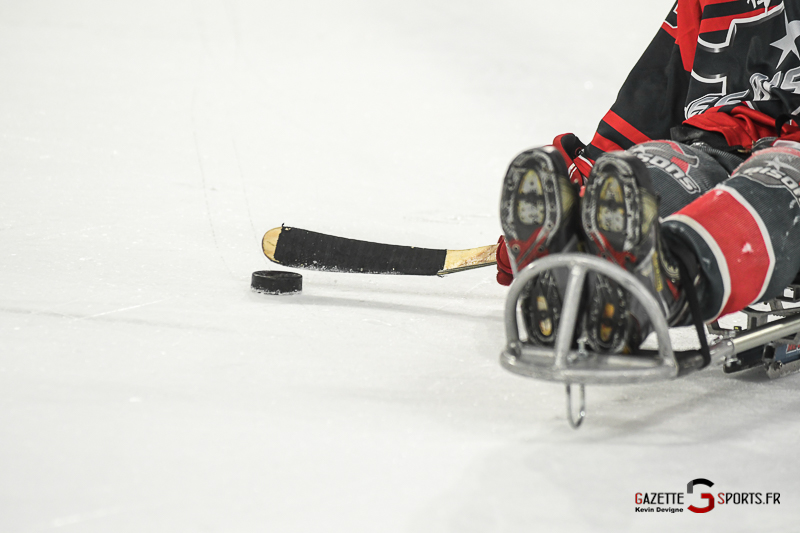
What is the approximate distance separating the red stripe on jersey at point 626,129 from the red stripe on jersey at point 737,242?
482 millimetres

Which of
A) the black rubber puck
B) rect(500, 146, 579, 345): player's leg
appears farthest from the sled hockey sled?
the black rubber puck

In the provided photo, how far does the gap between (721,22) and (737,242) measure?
0.57 m

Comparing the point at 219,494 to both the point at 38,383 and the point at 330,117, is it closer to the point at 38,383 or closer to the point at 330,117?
the point at 38,383

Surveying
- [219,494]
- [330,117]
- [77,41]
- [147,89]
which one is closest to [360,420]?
[219,494]

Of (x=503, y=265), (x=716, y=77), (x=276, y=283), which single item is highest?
(x=716, y=77)

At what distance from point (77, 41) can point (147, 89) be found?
2.89 feet

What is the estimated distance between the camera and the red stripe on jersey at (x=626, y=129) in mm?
1412

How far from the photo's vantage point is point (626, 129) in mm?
1415

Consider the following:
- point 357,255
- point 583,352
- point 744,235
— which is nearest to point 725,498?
point 583,352

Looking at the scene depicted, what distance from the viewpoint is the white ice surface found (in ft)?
2.50

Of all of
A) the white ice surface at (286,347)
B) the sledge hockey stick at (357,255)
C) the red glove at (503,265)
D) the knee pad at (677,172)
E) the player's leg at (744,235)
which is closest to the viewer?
the white ice surface at (286,347)
